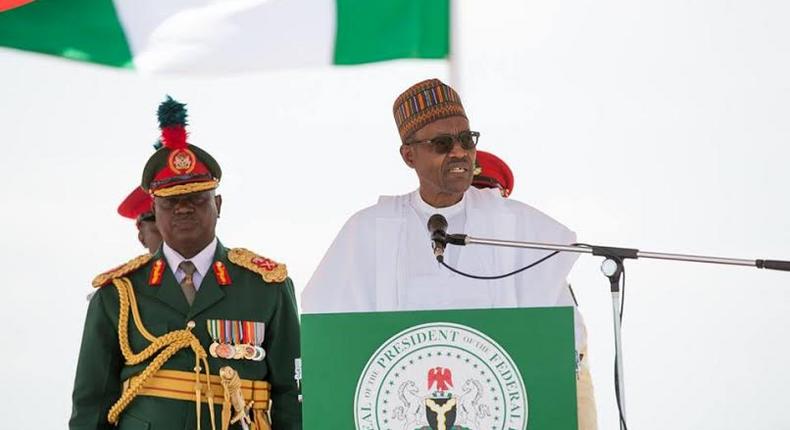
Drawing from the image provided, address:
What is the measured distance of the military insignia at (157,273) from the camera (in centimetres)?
495

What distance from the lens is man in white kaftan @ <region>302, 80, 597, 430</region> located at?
4273 millimetres

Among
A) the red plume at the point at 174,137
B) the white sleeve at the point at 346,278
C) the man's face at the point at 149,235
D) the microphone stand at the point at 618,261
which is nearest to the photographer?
the microphone stand at the point at 618,261

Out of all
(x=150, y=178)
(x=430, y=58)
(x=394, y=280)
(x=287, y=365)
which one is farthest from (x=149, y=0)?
(x=394, y=280)

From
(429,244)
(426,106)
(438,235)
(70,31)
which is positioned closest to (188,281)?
(429,244)

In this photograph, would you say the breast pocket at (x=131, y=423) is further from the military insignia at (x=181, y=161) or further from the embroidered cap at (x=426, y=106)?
the embroidered cap at (x=426, y=106)

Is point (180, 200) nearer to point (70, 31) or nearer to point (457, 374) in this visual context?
point (457, 374)

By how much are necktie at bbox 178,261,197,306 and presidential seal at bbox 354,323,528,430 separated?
186 centimetres

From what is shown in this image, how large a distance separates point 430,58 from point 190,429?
245 cm

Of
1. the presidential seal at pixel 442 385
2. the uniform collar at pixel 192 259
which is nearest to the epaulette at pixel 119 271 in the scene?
the uniform collar at pixel 192 259

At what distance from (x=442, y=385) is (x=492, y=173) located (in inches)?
117

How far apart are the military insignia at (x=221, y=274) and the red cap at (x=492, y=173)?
140 cm

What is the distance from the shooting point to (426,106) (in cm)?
461

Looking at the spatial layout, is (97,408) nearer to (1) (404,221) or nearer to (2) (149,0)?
(1) (404,221)

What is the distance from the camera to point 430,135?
457cm
